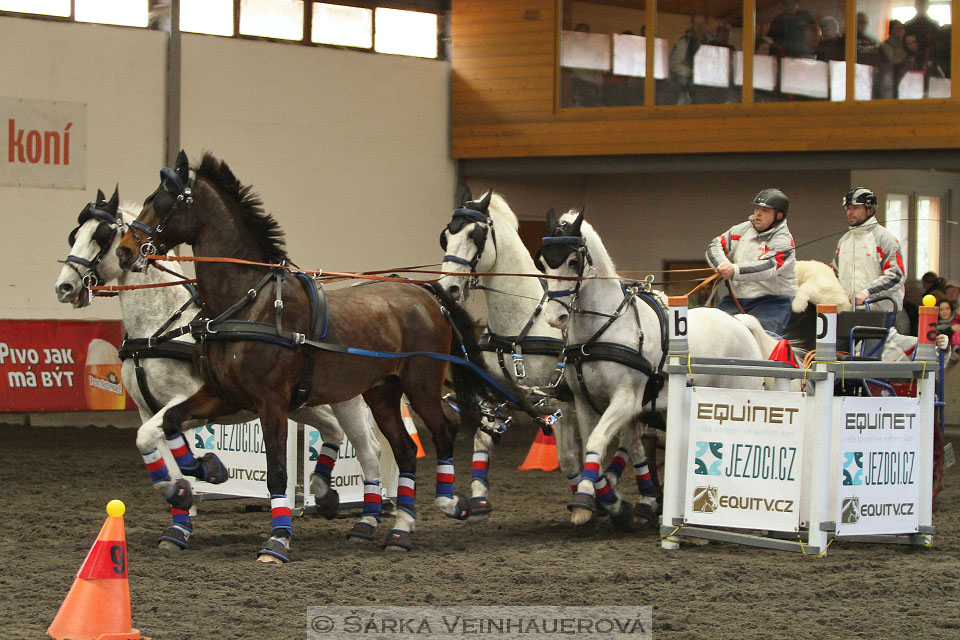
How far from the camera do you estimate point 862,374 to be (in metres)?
7.07

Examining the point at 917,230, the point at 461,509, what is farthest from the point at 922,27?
the point at 461,509

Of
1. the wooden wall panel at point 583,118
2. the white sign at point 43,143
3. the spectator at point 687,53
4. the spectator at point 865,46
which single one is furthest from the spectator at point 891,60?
the white sign at point 43,143

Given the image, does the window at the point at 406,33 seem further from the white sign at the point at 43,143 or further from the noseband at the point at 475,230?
the noseband at the point at 475,230

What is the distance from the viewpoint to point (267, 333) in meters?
6.66

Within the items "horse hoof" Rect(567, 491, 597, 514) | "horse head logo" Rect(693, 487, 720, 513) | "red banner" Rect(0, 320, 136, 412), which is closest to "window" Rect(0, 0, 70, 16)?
"red banner" Rect(0, 320, 136, 412)

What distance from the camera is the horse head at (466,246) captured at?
7.91 m

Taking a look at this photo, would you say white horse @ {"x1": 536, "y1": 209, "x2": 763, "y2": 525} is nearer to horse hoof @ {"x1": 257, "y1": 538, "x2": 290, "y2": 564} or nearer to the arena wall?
horse hoof @ {"x1": 257, "y1": 538, "x2": 290, "y2": 564}

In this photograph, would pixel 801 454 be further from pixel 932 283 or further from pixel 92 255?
pixel 932 283

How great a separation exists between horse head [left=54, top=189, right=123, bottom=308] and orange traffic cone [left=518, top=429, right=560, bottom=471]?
18.3 ft

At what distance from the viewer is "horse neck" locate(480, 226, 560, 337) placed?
823cm

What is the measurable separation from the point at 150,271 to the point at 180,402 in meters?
1.39

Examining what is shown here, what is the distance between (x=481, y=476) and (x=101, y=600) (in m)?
3.67

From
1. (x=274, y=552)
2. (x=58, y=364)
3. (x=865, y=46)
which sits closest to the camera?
(x=274, y=552)

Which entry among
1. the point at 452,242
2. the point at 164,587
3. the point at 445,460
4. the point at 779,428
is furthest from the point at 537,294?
the point at 164,587
